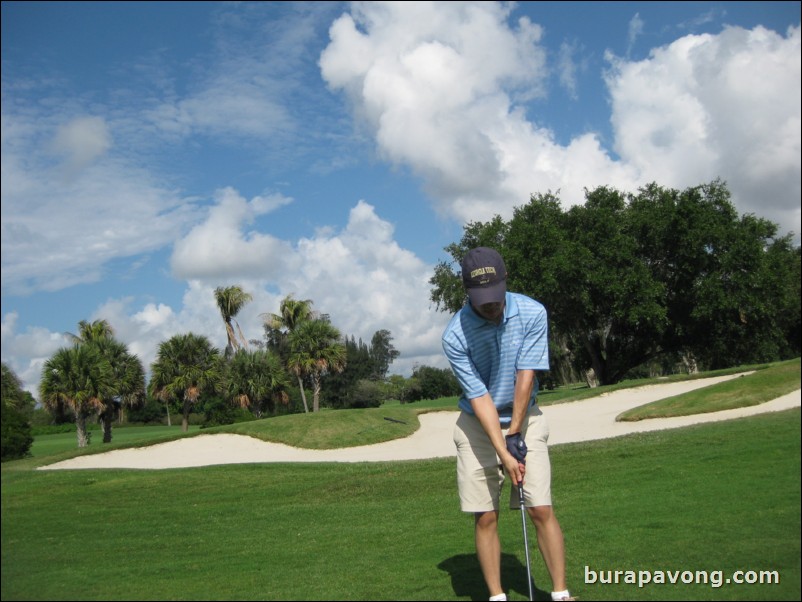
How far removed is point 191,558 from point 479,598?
214 cm

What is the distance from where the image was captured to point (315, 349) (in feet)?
158

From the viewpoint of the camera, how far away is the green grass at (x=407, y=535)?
148 inches

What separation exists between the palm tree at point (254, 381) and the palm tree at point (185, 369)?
1503mm

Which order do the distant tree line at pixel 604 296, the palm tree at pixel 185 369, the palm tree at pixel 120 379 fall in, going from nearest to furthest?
the palm tree at pixel 120 379
the distant tree line at pixel 604 296
the palm tree at pixel 185 369

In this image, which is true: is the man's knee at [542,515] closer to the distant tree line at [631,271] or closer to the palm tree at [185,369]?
the distant tree line at [631,271]

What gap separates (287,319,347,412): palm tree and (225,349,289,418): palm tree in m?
1.52

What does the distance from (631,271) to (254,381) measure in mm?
23807

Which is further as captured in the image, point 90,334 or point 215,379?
point 215,379

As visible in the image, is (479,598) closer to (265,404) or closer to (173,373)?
(173,373)

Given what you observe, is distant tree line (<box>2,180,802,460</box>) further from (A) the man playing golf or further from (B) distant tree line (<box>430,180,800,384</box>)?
(A) the man playing golf

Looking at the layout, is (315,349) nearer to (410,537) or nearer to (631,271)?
(631,271)

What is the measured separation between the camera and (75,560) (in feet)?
13.2

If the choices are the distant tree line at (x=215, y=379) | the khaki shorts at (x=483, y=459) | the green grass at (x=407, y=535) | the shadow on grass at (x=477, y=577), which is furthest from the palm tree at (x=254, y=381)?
the khaki shorts at (x=483, y=459)

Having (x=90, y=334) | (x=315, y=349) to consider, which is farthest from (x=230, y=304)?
(x=90, y=334)
